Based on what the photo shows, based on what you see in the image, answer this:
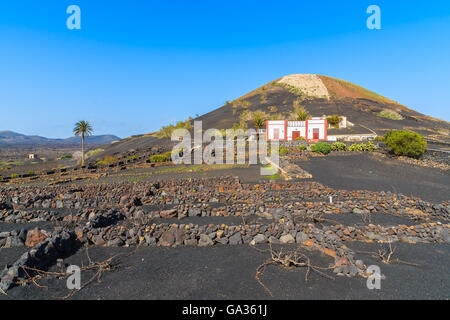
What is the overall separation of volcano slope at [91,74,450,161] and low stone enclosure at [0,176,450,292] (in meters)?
37.1

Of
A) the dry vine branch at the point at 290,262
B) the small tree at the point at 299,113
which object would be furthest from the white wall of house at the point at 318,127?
the dry vine branch at the point at 290,262

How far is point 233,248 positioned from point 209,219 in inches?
115

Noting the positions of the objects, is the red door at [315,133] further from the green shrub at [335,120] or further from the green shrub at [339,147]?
the green shrub at [335,120]

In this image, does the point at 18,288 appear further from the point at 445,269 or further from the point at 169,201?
the point at 445,269

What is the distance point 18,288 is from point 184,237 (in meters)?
4.07

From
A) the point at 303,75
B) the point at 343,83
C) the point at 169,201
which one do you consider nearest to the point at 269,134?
the point at 169,201

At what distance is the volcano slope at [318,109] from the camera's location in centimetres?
5606

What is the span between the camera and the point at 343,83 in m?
105

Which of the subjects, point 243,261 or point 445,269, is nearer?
point 445,269

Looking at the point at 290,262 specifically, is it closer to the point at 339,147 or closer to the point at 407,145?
the point at 407,145

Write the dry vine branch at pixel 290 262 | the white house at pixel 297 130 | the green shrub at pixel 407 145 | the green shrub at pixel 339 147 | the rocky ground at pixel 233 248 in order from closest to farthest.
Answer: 1. the rocky ground at pixel 233 248
2. the dry vine branch at pixel 290 262
3. the green shrub at pixel 407 145
4. the green shrub at pixel 339 147
5. the white house at pixel 297 130

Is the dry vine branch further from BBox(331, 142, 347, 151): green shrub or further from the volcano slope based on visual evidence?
the volcano slope

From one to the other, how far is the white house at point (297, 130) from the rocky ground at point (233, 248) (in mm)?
31553
